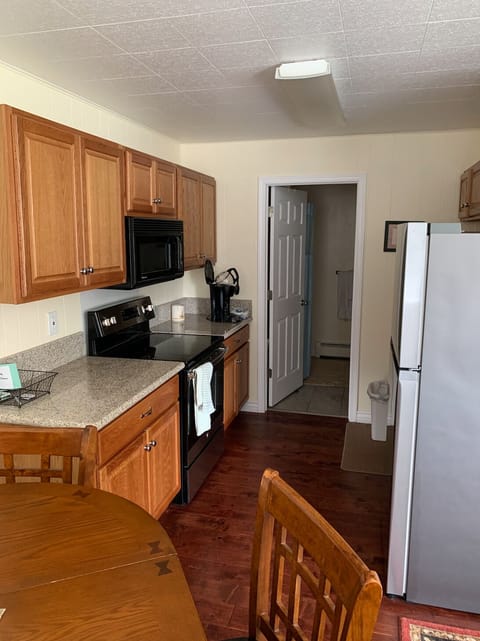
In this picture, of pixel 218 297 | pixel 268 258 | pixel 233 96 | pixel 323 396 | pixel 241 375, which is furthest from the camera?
pixel 323 396

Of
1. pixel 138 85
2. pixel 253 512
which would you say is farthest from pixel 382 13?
pixel 253 512

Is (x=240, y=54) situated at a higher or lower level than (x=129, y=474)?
higher

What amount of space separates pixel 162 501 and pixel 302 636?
1.69 metres

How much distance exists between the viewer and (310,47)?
82.4 inches

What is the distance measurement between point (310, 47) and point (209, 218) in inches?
86.2

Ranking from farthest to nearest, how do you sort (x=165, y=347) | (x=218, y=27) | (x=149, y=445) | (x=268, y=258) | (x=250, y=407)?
(x=250, y=407) < (x=268, y=258) < (x=165, y=347) < (x=149, y=445) < (x=218, y=27)

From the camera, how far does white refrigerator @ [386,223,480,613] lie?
6.65 feet

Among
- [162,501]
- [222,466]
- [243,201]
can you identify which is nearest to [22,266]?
[162,501]

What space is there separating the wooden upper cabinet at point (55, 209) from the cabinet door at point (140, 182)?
0.09m

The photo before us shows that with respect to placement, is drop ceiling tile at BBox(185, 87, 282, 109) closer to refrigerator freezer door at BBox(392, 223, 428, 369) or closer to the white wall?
the white wall

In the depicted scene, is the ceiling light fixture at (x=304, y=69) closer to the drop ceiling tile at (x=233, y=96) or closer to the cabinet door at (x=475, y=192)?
the drop ceiling tile at (x=233, y=96)

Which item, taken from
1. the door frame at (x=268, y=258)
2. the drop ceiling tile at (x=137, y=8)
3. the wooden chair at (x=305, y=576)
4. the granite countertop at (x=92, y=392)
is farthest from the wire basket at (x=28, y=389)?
the door frame at (x=268, y=258)

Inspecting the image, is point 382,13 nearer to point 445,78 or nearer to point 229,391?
point 445,78

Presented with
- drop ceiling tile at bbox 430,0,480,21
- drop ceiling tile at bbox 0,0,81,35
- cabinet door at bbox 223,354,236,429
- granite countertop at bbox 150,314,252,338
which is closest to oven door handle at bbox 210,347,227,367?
granite countertop at bbox 150,314,252,338
